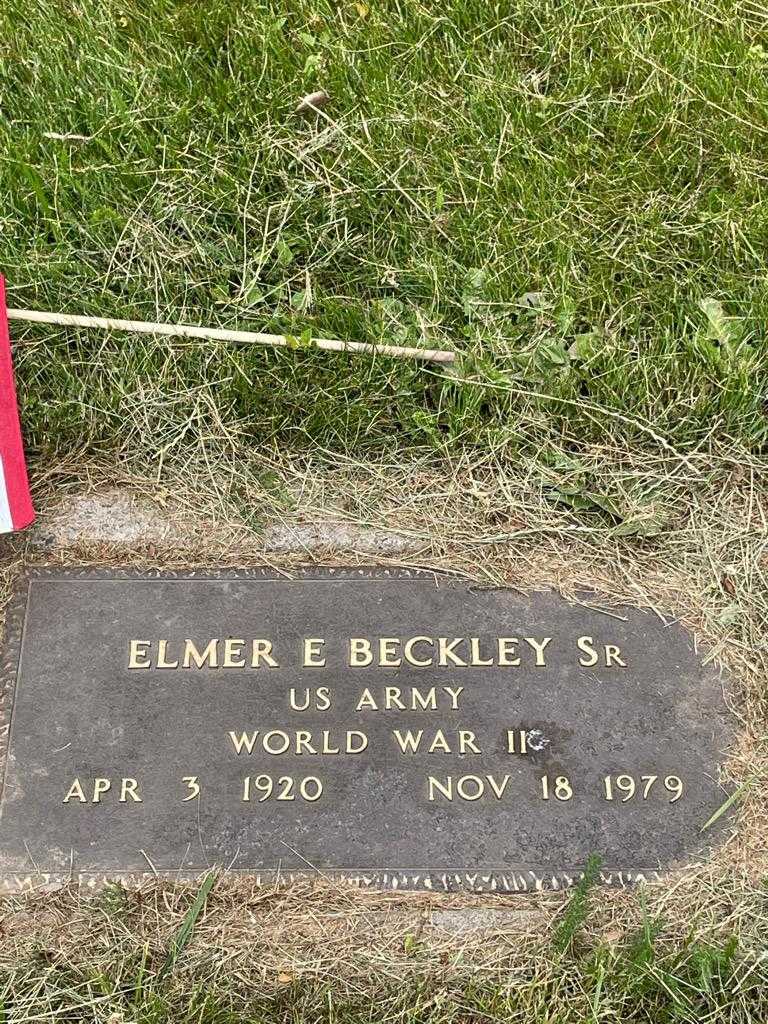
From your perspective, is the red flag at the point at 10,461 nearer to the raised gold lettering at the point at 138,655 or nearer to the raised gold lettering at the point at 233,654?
the raised gold lettering at the point at 138,655

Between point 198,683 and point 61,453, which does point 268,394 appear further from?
point 198,683

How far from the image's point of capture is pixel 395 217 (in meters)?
2.72

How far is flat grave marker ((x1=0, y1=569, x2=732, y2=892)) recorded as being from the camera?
7.10ft

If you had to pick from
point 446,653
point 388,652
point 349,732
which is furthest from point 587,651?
point 349,732

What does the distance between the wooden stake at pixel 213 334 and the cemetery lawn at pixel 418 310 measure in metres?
0.03

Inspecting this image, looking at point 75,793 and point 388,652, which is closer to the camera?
point 75,793

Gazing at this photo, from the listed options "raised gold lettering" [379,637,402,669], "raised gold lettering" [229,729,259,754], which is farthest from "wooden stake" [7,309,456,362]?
"raised gold lettering" [229,729,259,754]

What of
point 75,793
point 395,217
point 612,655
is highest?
point 395,217

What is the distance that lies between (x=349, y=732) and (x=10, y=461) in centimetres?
105

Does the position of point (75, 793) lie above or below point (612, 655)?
below

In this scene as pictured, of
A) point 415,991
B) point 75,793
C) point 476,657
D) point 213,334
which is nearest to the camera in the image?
point 415,991

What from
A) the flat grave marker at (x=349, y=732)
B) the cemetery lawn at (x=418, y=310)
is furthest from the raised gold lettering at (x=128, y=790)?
the cemetery lawn at (x=418, y=310)

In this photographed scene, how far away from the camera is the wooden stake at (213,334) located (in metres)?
2.54

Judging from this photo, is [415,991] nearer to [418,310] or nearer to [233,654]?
[233,654]
